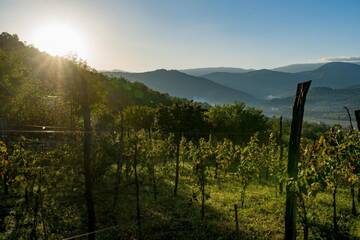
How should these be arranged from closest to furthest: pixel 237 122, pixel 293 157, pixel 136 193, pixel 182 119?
pixel 293 157
pixel 136 193
pixel 182 119
pixel 237 122

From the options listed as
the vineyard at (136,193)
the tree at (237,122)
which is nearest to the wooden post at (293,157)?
the vineyard at (136,193)

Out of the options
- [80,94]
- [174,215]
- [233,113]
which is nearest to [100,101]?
[80,94]

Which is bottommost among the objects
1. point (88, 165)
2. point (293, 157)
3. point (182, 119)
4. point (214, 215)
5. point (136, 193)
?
point (214, 215)

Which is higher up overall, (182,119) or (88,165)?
(88,165)

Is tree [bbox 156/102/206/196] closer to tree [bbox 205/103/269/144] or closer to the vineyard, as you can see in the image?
tree [bbox 205/103/269/144]

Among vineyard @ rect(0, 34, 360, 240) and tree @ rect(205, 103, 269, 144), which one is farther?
tree @ rect(205, 103, 269, 144)

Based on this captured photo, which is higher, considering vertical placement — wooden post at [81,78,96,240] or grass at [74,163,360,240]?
wooden post at [81,78,96,240]

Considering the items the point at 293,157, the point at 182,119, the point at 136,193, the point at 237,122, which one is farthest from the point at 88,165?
the point at 237,122

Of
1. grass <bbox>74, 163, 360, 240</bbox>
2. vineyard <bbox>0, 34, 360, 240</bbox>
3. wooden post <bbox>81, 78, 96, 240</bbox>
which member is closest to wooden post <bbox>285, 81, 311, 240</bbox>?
vineyard <bbox>0, 34, 360, 240</bbox>

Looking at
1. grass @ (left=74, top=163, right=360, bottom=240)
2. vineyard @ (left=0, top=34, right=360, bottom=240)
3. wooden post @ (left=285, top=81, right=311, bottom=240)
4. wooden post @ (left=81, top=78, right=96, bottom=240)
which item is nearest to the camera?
wooden post @ (left=285, top=81, right=311, bottom=240)

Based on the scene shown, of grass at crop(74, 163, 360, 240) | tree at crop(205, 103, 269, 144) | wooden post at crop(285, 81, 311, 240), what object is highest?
wooden post at crop(285, 81, 311, 240)

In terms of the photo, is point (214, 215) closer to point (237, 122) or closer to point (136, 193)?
point (136, 193)

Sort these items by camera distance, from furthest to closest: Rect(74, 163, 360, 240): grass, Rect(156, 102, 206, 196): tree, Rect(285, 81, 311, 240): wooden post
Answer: Rect(156, 102, 206, 196): tree, Rect(74, 163, 360, 240): grass, Rect(285, 81, 311, 240): wooden post

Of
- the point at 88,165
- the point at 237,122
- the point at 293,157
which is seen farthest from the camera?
the point at 237,122
